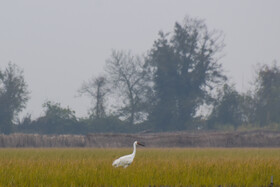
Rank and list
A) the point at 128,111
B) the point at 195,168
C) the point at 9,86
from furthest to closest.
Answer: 1. the point at 128,111
2. the point at 9,86
3. the point at 195,168

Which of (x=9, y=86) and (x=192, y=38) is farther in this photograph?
(x=192, y=38)

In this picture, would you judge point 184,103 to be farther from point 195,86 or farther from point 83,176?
point 83,176

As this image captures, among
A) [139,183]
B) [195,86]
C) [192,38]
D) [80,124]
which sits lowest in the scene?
[139,183]

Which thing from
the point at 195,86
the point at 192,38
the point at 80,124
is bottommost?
the point at 80,124

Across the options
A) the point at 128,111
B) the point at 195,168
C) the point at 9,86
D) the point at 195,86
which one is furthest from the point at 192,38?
the point at 195,168

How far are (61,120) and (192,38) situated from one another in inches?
716

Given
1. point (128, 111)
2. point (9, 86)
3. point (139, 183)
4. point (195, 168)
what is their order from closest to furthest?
point (139, 183)
point (195, 168)
point (9, 86)
point (128, 111)

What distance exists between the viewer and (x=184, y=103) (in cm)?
6091

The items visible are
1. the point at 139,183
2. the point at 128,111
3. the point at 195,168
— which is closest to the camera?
the point at 139,183

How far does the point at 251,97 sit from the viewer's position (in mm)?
61531

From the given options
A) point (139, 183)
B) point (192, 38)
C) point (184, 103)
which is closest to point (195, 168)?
point (139, 183)

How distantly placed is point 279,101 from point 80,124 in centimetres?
2184

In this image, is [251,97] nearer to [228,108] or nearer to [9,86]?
[228,108]

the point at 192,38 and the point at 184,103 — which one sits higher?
the point at 192,38
